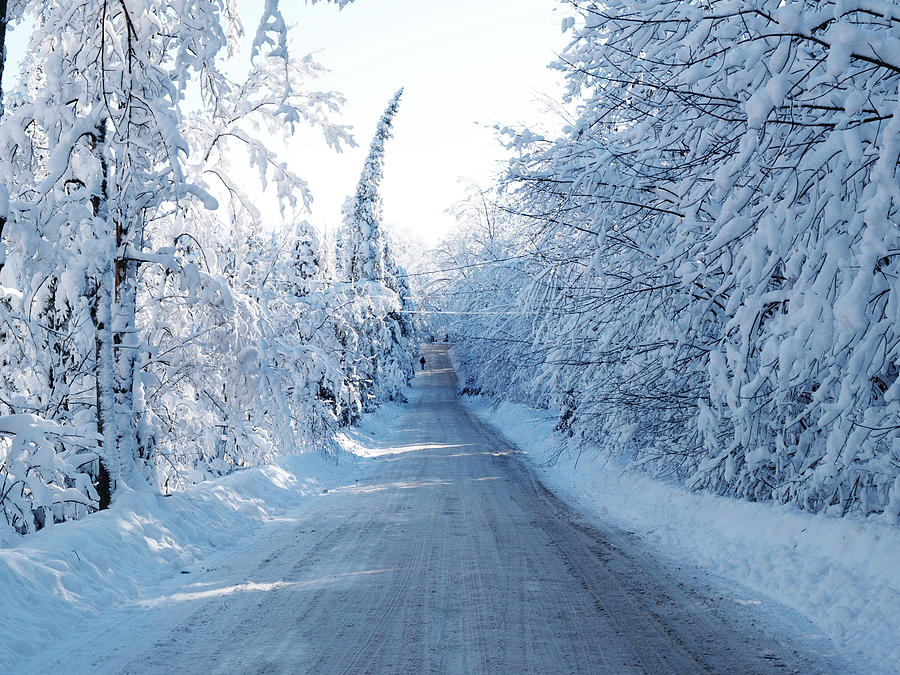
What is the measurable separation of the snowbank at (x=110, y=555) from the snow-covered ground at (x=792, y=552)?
19.1 ft

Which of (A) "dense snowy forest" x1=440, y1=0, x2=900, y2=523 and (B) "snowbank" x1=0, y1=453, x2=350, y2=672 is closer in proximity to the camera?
(A) "dense snowy forest" x1=440, y1=0, x2=900, y2=523

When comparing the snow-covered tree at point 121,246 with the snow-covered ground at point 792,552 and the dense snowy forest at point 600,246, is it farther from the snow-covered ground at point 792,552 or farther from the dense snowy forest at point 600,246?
the snow-covered ground at point 792,552

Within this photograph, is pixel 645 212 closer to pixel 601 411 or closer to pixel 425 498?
pixel 601 411

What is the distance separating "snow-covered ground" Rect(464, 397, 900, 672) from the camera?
5.69 meters

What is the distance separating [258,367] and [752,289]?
265 inches

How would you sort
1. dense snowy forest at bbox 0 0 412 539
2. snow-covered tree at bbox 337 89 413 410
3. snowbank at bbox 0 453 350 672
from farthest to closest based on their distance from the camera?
snow-covered tree at bbox 337 89 413 410, dense snowy forest at bbox 0 0 412 539, snowbank at bbox 0 453 350 672

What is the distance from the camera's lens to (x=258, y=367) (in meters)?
10.1

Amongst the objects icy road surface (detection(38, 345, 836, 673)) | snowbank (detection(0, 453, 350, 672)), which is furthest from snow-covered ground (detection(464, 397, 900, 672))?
snowbank (detection(0, 453, 350, 672))

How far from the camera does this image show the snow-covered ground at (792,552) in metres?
A: 5.69

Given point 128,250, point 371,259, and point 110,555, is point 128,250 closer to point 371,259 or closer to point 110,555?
point 110,555

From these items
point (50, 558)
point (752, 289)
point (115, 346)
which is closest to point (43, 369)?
point (115, 346)

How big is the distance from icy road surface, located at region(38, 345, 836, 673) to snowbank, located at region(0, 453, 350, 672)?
1.00 feet

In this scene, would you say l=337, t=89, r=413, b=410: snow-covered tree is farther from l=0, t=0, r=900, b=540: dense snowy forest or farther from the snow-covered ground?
the snow-covered ground

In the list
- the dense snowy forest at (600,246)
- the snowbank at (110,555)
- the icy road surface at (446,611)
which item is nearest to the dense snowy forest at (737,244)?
the dense snowy forest at (600,246)
